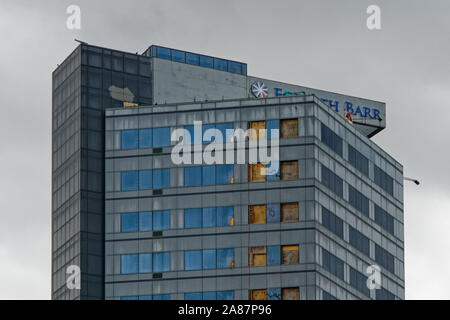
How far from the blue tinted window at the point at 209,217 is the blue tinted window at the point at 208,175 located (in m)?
2.99

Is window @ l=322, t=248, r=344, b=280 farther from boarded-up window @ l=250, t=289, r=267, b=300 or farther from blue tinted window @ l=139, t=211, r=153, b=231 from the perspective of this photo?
blue tinted window @ l=139, t=211, r=153, b=231

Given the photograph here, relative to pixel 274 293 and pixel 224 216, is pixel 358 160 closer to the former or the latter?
pixel 224 216

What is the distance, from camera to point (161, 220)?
7057 inches

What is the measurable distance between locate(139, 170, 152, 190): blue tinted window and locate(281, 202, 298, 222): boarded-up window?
15.5 m

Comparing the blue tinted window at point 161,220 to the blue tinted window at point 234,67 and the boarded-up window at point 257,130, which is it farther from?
the blue tinted window at point 234,67

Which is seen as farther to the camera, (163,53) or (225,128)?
(163,53)

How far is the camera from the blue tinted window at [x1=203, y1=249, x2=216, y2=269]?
177m

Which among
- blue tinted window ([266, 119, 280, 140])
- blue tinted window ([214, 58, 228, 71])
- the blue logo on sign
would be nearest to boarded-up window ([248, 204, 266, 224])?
blue tinted window ([266, 119, 280, 140])

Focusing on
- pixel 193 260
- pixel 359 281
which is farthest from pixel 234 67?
pixel 359 281

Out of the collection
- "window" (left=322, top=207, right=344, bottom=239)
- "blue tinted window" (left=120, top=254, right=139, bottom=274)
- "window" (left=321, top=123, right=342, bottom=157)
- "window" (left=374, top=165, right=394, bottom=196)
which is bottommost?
"blue tinted window" (left=120, top=254, right=139, bottom=274)

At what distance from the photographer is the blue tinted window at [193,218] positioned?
585 feet

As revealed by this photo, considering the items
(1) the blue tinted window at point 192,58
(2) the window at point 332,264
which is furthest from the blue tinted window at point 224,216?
(1) the blue tinted window at point 192,58

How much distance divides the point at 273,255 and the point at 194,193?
11.6 m
